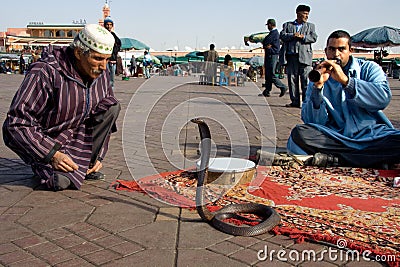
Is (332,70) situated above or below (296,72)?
above

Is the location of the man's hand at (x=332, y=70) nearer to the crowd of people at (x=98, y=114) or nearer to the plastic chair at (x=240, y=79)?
the crowd of people at (x=98, y=114)

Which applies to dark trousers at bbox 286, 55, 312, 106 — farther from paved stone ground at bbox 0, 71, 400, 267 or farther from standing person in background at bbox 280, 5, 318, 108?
paved stone ground at bbox 0, 71, 400, 267

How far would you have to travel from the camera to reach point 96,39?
3105 mm

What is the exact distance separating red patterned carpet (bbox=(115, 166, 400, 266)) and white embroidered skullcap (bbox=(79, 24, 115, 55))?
3.42 feet

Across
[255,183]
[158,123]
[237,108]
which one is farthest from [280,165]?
[237,108]

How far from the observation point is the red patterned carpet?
2.49m

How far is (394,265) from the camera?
83.4 inches

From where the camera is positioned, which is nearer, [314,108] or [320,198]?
[320,198]

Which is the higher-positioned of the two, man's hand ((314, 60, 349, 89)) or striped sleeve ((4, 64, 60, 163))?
man's hand ((314, 60, 349, 89))

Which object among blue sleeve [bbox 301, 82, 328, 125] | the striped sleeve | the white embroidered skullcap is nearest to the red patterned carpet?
blue sleeve [bbox 301, 82, 328, 125]

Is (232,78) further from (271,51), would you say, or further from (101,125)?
(101,125)

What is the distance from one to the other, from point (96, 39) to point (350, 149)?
240cm

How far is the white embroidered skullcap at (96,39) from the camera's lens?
3.11 meters

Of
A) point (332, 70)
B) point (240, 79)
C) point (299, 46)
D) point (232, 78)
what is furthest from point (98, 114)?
point (232, 78)
